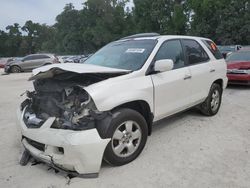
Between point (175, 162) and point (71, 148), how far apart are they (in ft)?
4.81

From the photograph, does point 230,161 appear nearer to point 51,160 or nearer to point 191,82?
point 191,82

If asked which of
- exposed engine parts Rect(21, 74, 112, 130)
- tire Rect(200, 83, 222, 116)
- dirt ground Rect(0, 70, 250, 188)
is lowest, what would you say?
dirt ground Rect(0, 70, 250, 188)

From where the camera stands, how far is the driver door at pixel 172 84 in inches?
172

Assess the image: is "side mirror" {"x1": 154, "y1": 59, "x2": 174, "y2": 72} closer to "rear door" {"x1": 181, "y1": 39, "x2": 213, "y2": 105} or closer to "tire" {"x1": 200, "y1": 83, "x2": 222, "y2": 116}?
"rear door" {"x1": 181, "y1": 39, "x2": 213, "y2": 105}

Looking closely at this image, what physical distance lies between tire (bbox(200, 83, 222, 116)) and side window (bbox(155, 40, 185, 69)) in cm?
122

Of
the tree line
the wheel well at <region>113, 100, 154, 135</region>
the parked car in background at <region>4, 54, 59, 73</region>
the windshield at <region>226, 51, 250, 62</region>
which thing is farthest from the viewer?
the tree line

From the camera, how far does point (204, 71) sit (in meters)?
5.46

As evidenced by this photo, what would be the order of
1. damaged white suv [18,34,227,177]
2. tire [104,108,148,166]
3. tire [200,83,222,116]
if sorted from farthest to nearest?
tire [200,83,222,116]
tire [104,108,148,166]
damaged white suv [18,34,227,177]

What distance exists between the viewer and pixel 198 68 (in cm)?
532

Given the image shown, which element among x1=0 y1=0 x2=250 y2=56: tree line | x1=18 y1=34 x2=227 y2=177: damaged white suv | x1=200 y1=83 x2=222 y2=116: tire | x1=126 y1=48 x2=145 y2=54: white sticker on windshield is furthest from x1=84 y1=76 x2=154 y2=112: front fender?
x1=0 y1=0 x2=250 y2=56: tree line

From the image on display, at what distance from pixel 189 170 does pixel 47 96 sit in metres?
2.11

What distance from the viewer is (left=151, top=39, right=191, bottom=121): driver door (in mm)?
4359

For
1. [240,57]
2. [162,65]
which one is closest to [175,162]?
[162,65]

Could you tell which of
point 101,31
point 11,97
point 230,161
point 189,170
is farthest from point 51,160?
point 101,31
